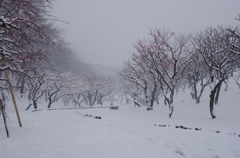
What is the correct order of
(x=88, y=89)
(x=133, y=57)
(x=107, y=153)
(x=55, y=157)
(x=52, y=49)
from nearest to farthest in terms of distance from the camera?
(x=55, y=157) → (x=107, y=153) → (x=133, y=57) → (x=52, y=49) → (x=88, y=89)

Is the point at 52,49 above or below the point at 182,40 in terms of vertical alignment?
above

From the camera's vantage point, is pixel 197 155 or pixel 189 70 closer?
pixel 197 155

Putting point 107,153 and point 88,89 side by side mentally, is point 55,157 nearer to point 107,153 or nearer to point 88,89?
point 107,153

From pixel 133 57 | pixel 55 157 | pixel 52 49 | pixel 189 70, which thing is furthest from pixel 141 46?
pixel 52 49

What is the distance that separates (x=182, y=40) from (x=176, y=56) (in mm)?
1882

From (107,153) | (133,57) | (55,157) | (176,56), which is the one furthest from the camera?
(133,57)

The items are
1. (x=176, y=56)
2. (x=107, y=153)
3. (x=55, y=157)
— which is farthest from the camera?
(x=176, y=56)

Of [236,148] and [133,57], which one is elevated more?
[133,57]

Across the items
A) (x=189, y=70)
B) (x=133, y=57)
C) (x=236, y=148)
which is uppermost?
(x=133, y=57)

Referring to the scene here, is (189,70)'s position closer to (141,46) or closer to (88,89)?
(141,46)

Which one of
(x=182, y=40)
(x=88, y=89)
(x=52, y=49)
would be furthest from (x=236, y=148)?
(x=88, y=89)

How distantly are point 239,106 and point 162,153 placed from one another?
42.8 feet

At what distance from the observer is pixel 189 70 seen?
22203mm

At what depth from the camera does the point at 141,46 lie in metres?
17.8
